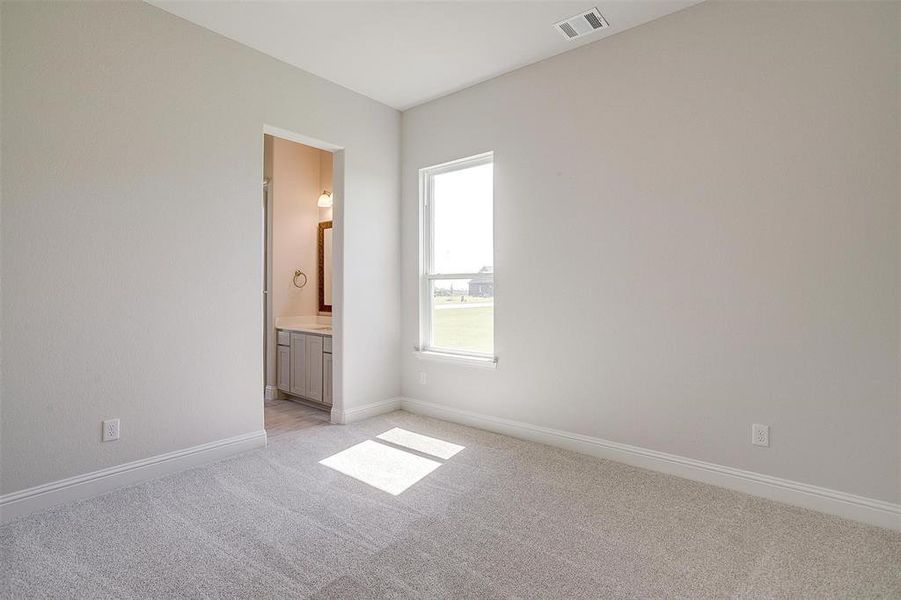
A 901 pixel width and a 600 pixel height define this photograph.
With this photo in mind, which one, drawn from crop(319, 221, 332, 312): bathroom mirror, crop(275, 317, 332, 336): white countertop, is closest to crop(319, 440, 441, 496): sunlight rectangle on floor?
crop(275, 317, 332, 336): white countertop

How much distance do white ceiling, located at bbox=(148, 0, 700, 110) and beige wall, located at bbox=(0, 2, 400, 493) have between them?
0.23 metres

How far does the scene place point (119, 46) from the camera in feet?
8.91

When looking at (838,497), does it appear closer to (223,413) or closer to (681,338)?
(681,338)

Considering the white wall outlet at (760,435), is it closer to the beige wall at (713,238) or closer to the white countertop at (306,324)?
the beige wall at (713,238)

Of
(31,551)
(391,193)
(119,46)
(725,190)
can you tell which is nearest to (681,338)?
(725,190)

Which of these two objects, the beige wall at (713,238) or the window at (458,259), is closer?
the beige wall at (713,238)

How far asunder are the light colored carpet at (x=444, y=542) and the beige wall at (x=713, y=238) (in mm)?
493

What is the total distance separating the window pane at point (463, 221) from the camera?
12.9 feet

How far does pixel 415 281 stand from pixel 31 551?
305cm

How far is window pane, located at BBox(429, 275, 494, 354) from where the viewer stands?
12.9 ft

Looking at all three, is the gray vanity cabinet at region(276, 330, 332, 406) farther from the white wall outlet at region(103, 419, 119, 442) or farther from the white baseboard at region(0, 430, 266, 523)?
the white wall outlet at region(103, 419, 119, 442)

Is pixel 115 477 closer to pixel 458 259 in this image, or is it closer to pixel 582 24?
pixel 458 259

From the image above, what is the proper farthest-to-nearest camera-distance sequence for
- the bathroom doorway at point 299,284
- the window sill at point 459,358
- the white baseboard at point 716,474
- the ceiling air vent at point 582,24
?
the bathroom doorway at point 299,284 → the window sill at point 459,358 → the ceiling air vent at point 582,24 → the white baseboard at point 716,474

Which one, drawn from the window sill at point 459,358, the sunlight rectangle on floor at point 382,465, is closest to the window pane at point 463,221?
the window sill at point 459,358
